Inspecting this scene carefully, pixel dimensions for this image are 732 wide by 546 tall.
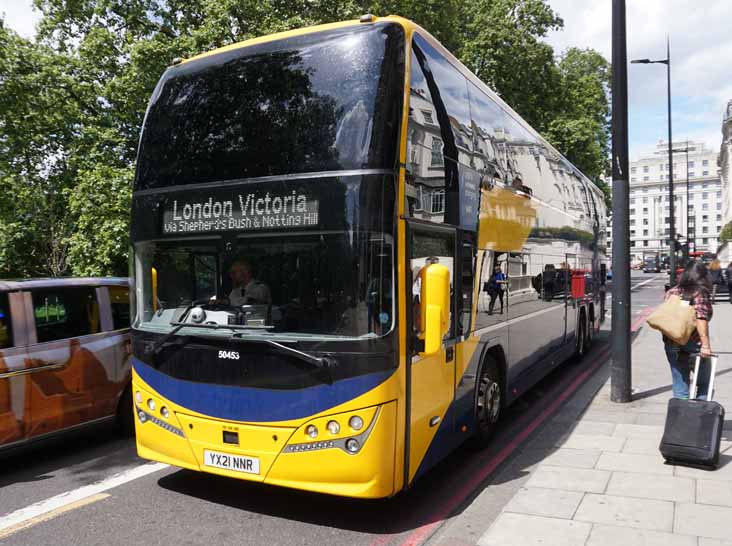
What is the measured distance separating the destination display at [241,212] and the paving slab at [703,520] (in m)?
3.27

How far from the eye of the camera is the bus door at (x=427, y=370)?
4500 mm

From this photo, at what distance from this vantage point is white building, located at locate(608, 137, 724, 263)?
139500 mm

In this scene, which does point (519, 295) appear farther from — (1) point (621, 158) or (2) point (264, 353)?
(2) point (264, 353)

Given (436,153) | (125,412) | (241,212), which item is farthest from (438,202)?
(125,412)

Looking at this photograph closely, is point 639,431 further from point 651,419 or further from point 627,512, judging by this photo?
point 627,512

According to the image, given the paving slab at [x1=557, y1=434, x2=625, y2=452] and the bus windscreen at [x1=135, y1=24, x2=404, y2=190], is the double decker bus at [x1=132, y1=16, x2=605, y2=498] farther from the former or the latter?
the paving slab at [x1=557, y1=434, x2=625, y2=452]

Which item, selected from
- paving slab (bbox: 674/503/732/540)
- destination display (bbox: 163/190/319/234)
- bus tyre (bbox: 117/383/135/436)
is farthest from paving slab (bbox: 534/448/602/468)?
bus tyre (bbox: 117/383/135/436)

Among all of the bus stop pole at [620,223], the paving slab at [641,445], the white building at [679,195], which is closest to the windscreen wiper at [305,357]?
the paving slab at [641,445]

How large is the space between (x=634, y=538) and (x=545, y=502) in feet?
2.52

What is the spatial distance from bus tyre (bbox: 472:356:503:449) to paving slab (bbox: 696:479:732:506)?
196 cm

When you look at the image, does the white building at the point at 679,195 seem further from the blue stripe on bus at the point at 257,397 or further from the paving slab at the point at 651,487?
the blue stripe on bus at the point at 257,397

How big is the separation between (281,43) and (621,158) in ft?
16.8

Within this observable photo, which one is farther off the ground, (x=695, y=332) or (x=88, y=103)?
(x=88, y=103)

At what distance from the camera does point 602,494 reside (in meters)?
4.94
